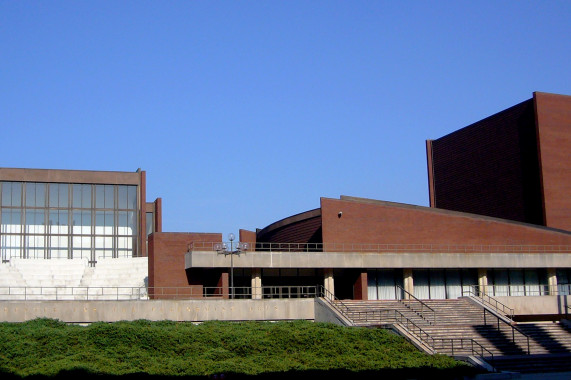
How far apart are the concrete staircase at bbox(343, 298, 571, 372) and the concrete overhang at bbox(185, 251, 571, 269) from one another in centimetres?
279

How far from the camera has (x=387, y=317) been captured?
45938mm

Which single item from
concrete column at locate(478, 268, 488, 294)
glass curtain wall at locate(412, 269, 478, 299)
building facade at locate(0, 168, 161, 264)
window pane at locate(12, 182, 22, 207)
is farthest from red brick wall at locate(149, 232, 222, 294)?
window pane at locate(12, 182, 22, 207)

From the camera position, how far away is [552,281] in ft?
180

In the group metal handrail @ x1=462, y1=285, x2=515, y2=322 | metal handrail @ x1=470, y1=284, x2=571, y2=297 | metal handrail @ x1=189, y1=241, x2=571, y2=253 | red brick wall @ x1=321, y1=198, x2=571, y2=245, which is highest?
red brick wall @ x1=321, y1=198, x2=571, y2=245

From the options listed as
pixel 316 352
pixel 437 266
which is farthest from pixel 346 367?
pixel 437 266

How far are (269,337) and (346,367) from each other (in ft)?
17.1

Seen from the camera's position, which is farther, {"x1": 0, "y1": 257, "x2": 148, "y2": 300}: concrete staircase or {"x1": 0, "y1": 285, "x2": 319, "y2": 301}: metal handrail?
{"x1": 0, "y1": 257, "x2": 148, "y2": 300}: concrete staircase

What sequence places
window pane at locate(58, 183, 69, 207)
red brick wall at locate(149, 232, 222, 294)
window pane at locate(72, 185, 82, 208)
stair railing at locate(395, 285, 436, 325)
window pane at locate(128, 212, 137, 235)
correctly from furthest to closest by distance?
window pane at locate(128, 212, 137, 235) → window pane at locate(72, 185, 82, 208) → window pane at locate(58, 183, 69, 207) → red brick wall at locate(149, 232, 222, 294) → stair railing at locate(395, 285, 436, 325)

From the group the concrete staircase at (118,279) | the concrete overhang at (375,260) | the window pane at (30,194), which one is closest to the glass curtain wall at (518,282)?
the concrete overhang at (375,260)

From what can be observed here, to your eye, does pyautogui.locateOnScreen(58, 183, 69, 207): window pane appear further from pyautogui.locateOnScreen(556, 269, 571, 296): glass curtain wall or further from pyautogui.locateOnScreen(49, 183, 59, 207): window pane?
pyautogui.locateOnScreen(556, 269, 571, 296): glass curtain wall

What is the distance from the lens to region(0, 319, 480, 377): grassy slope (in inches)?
1257

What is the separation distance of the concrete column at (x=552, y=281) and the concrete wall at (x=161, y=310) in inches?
705

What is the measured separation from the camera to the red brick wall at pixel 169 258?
1960 inches

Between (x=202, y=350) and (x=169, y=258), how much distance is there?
50.4 ft
